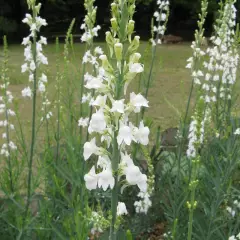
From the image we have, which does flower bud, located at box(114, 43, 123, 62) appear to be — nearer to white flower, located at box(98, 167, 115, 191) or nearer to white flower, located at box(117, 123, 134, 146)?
white flower, located at box(117, 123, 134, 146)

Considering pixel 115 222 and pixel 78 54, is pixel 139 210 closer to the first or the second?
pixel 115 222

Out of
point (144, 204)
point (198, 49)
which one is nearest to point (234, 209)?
point (144, 204)

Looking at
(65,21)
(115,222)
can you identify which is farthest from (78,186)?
(65,21)

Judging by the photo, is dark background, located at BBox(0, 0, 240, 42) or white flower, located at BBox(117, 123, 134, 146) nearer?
white flower, located at BBox(117, 123, 134, 146)

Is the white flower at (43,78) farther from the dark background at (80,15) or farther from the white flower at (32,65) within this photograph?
the dark background at (80,15)

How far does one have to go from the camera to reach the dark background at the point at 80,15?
1662 centimetres

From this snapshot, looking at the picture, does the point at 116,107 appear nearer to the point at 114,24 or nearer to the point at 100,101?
the point at 100,101

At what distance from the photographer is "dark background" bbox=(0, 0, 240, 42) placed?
54.5 feet

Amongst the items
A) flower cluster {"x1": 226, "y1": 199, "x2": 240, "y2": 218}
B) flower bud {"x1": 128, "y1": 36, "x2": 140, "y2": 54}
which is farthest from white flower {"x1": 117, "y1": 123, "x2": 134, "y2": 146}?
flower cluster {"x1": 226, "y1": 199, "x2": 240, "y2": 218}

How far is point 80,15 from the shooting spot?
61.8 feet

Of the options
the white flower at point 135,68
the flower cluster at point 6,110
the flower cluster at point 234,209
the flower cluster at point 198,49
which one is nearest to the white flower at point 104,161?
the white flower at point 135,68

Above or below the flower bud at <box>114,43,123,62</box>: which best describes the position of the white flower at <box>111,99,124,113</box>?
below

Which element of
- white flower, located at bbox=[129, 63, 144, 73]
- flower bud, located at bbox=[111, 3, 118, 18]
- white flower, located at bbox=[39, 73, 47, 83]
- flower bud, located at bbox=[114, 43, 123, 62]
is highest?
flower bud, located at bbox=[111, 3, 118, 18]

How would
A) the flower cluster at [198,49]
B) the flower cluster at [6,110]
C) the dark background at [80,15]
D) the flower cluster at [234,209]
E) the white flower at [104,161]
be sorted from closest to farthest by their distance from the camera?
the white flower at [104,161] → the flower cluster at [234,209] → the flower cluster at [6,110] → the flower cluster at [198,49] → the dark background at [80,15]
